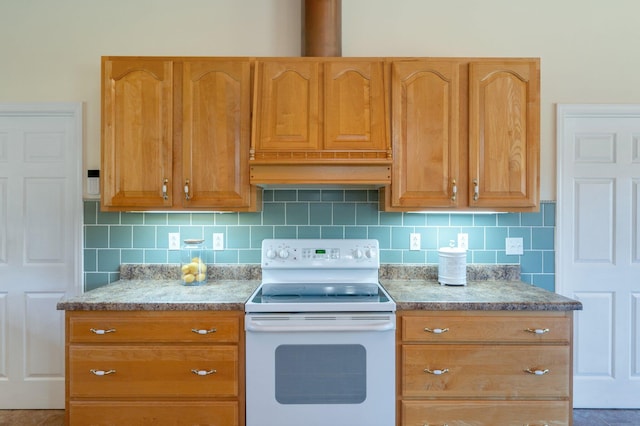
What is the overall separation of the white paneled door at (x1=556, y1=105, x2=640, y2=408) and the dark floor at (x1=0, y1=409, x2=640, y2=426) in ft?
0.19

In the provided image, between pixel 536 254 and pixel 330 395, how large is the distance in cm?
161

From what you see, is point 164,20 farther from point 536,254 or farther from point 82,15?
point 536,254

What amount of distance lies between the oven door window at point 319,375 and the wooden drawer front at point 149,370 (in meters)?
0.25

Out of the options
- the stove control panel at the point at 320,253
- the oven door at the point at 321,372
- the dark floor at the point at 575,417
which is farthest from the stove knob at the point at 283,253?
the dark floor at the point at 575,417

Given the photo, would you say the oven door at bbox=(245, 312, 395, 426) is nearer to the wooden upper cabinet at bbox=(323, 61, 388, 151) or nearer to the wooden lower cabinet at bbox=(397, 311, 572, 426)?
the wooden lower cabinet at bbox=(397, 311, 572, 426)

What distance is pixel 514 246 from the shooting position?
7.64ft

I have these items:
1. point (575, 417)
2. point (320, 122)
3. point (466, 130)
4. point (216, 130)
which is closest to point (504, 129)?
point (466, 130)

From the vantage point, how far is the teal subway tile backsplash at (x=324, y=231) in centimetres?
233

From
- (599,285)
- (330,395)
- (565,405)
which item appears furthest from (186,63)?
(599,285)

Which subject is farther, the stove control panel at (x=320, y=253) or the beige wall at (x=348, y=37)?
the beige wall at (x=348, y=37)

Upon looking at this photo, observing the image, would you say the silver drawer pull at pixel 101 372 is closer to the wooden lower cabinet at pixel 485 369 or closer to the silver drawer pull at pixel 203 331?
the silver drawer pull at pixel 203 331

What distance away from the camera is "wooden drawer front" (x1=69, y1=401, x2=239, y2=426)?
5.61 feet

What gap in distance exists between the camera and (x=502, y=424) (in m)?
1.71

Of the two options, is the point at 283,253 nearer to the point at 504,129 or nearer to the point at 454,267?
the point at 454,267
